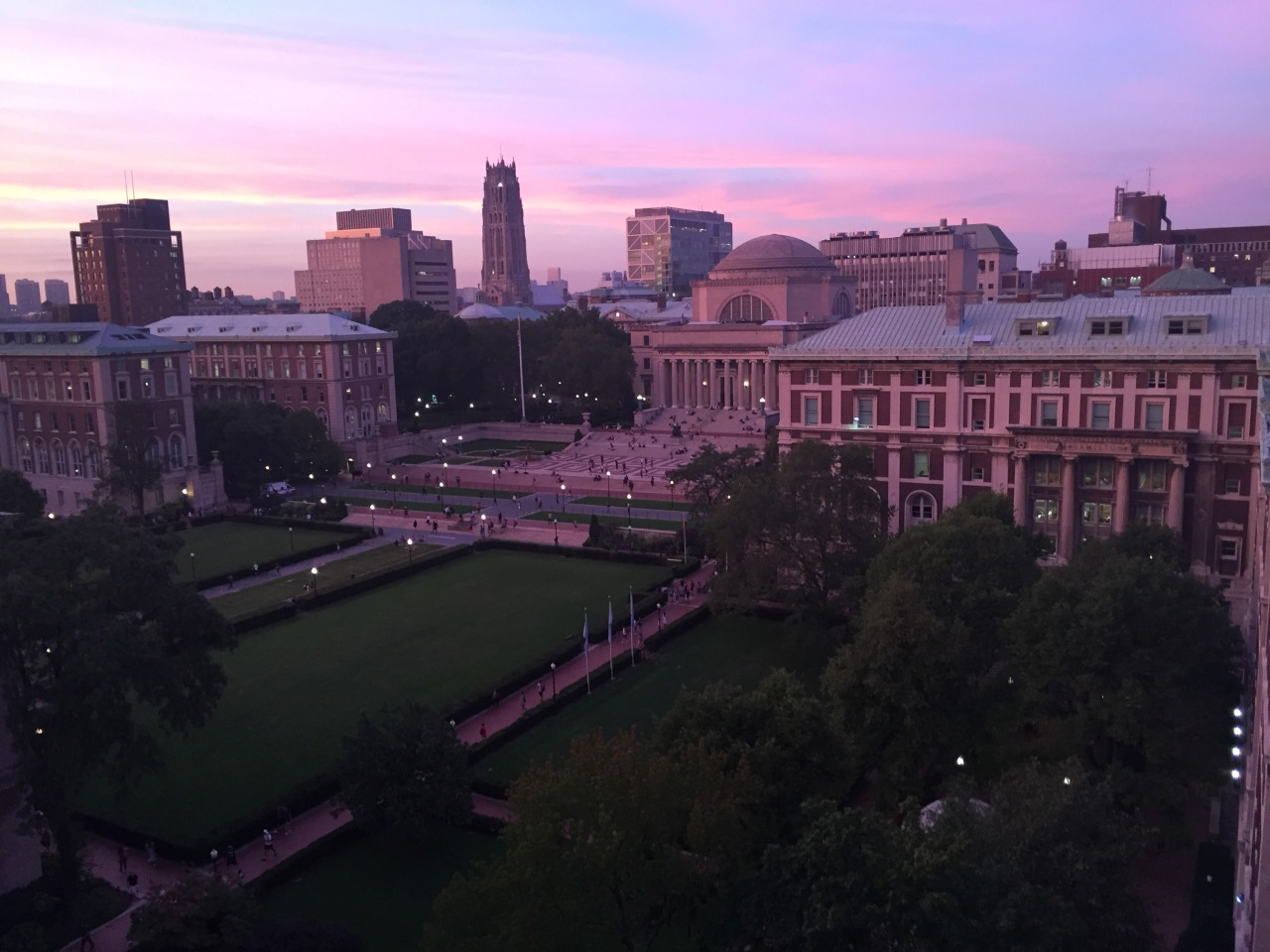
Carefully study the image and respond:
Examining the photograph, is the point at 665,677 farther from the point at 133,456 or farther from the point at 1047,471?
the point at 133,456

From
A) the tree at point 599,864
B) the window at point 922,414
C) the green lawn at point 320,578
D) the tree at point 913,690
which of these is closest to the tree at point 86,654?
the tree at point 599,864

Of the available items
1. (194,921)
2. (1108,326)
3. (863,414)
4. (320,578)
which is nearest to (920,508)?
(863,414)

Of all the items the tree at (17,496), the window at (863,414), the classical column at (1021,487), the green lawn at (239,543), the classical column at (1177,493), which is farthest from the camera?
the tree at (17,496)

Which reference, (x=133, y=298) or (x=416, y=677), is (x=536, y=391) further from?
(x=133, y=298)

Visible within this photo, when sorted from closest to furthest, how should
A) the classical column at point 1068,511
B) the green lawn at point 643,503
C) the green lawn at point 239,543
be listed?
the classical column at point 1068,511 < the green lawn at point 239,543 < the green lawn at point 643,503

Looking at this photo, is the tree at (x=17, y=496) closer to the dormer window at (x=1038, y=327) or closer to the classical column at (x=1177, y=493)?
the dormer window at (x=1038, y=327)

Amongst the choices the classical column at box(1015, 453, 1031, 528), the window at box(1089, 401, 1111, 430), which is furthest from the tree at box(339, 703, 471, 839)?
the window at box(1089, 401, 1111, 430)
